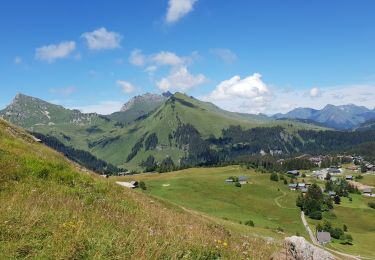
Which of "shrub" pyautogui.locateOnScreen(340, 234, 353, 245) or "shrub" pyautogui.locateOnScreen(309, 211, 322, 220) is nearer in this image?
"shrub" pyautogui.locateOnScreen(340, 234, 353, 245)

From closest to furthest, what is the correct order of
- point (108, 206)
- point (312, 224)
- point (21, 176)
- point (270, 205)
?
1. point (108, 206)
2. point (21, 176)
3. point (312, 224)
4. point (270, 205)

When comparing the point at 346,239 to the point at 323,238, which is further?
the point at 346,239

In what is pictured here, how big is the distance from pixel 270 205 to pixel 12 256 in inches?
7261

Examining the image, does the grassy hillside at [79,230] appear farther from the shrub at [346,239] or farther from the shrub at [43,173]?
the shrub at [346,239]

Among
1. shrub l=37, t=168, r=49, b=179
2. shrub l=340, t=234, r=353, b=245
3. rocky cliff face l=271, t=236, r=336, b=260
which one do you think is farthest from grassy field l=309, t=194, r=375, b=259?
shrub l=37, t=168, r=49, b=179

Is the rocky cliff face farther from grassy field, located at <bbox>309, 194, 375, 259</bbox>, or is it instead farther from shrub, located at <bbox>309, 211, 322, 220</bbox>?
shrub, located at <bbox>309, 211, 322, 220</bbox>

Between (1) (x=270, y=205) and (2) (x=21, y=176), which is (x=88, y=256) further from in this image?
(1) (x=270, y=205)

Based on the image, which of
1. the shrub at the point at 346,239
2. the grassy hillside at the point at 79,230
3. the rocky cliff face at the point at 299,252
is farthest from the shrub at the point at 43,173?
the shrub at the point at 346,239

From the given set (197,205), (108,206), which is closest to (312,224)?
(197,205)

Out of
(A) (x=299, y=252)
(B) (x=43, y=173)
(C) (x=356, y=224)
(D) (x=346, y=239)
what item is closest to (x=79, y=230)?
(A) (x=299, y=252)

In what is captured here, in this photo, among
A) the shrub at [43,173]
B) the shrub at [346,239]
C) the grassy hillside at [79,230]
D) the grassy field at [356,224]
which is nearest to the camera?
the grassy hillside at [79,230]

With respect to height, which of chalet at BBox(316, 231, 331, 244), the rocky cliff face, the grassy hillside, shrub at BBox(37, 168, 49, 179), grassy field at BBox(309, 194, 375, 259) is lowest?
grassy field at BBox(309, 194, 375, 259)

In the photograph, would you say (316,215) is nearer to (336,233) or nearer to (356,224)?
(356,224)

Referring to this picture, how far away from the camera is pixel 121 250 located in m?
9.91
